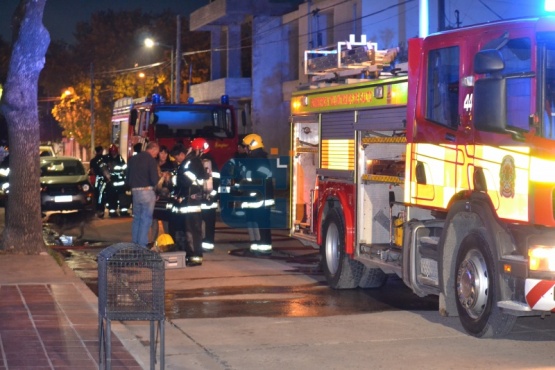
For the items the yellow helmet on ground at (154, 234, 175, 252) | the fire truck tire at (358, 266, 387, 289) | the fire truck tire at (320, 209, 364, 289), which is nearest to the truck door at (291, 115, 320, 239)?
the fire truck tire at (320, 209, 364, 289)

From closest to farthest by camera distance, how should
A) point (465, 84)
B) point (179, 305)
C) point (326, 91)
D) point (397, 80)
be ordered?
point (465, 84) → point (397, 80) → point (179, 305) → point (326, 91)

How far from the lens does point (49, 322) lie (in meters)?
10.0

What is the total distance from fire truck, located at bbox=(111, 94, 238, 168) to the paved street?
1153 cm

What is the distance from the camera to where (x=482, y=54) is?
8.38 meters

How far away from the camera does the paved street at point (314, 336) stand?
8.45m

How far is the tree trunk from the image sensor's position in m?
16.1

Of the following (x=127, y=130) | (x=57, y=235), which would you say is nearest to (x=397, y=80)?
(x=57, y=235)

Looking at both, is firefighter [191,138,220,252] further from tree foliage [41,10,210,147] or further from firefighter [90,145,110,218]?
tree foliage [41,10,210,147]

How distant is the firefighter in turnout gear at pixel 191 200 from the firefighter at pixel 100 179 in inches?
365

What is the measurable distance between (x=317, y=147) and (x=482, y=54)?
5193mm

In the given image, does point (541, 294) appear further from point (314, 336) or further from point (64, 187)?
point (64, 187)

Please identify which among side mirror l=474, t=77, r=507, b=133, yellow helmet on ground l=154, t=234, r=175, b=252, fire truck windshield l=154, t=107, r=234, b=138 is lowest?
yellow helmet on ground l=154, t=234, r=175, b=252

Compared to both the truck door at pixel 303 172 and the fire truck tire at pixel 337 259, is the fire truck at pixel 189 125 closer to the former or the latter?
the truck door at pixel 303 172

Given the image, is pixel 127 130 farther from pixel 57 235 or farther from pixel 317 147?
pixel 317 147
